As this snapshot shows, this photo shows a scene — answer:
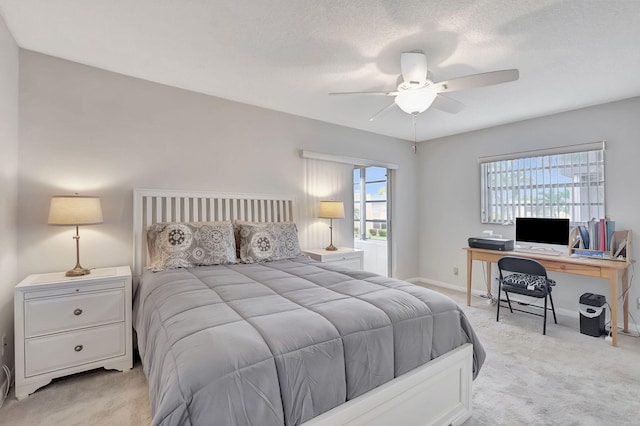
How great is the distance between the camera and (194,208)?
3.09 m

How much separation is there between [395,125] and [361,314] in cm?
344

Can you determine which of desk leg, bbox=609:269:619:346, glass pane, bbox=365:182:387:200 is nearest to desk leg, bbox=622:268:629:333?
desk leg, bbox=609:269:619:346

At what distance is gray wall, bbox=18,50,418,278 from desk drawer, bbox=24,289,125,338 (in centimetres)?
49

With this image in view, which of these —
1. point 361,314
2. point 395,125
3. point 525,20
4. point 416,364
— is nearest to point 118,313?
point 361,314

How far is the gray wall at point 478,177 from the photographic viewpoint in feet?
10.6

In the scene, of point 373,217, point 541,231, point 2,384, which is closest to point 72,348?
point 2,384

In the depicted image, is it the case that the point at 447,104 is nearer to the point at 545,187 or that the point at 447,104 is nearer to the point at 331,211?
the point at 331,211

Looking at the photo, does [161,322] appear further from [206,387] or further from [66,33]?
[66,33]

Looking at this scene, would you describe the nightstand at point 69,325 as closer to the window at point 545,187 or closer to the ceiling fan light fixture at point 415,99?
the ceiling fan light fixture at point 415,99

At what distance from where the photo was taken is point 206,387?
3.24ft

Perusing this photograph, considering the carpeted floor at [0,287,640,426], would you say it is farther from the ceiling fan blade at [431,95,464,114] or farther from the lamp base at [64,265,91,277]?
the ceiling fan blade at [431,95,464,114]

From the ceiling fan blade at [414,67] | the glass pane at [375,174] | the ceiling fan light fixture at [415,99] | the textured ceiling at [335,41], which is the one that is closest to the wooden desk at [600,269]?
the textured ceiling at [335,41]

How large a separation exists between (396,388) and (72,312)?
2.27m

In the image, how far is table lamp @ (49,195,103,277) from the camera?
2203 mm
